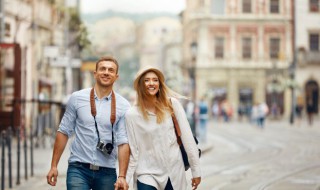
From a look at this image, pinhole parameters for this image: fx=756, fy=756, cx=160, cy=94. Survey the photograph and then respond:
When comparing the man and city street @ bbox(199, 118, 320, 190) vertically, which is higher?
the man

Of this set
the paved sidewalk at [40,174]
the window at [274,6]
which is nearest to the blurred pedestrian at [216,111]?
the window at [274,6]

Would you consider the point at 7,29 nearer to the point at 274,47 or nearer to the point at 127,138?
the point at 127,138

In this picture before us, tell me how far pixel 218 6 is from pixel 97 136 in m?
57.8

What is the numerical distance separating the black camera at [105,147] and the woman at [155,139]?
17 cm

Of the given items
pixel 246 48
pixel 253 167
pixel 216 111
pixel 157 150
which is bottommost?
pixel 253 167

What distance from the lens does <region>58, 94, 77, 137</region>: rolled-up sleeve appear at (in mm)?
Result: 6047

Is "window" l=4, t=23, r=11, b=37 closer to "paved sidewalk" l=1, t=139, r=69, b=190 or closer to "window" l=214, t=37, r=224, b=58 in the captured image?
"paved sidewalk" l=1, t=139, r=69, b=190

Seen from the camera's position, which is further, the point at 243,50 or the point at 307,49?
the point at 243,50

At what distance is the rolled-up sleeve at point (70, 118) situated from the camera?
A: 6047 mm

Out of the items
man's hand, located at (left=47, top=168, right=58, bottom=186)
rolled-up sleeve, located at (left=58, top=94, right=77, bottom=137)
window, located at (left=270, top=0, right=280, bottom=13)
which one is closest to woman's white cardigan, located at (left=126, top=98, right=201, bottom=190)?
rolled-up sleeve, located at (left=58, top=94, right=77, bottom=137)

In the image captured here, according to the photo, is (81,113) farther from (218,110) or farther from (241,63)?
(241,63)

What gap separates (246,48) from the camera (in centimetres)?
6388

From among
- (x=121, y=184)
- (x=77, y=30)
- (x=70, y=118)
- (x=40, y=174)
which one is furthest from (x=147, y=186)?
(x=77, y=30)

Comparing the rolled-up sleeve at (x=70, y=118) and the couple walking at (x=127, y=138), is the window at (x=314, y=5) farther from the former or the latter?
the rolled-up sleeve at (x=70, y=118)
